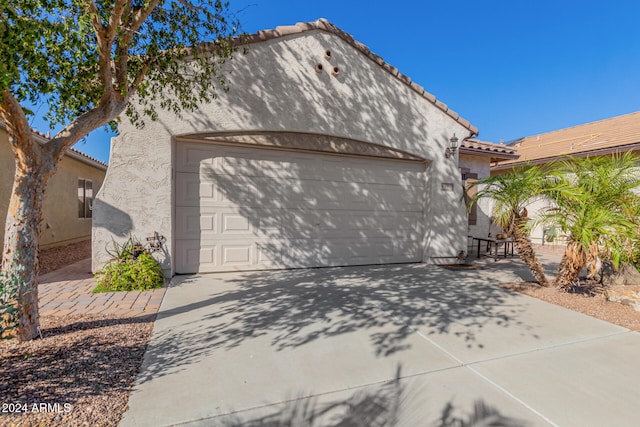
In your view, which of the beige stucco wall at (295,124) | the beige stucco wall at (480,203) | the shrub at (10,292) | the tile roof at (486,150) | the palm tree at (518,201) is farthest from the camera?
the beige stucco wall at (480,203)

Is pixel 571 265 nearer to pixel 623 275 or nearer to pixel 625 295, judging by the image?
pixel 625 295

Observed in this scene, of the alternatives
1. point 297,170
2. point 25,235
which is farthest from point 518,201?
point 25,235

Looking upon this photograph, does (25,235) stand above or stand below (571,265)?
above

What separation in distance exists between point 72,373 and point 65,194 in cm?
1109

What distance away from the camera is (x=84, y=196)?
1270 cm

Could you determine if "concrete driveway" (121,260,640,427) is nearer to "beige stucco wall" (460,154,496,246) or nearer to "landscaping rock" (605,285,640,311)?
"landscaping rock" (605,285,640,311)

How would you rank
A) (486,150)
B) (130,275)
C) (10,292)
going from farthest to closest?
(486,150), (130,275), (10,292)

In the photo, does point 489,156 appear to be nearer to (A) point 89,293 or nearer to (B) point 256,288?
(B) point 256,288

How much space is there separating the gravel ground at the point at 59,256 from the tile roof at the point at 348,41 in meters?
6.87

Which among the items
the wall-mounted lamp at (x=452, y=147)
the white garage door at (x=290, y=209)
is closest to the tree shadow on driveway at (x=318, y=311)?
the white garage door at (x=290, y=209)

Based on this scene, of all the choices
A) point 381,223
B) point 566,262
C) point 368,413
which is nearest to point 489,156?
point 381,223

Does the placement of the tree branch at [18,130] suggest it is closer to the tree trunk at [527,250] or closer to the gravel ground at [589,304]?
the tree trunk at [527,250]

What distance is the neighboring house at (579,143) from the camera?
10.8 metres

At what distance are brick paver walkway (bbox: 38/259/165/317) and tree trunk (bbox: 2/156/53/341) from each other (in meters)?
1.12
